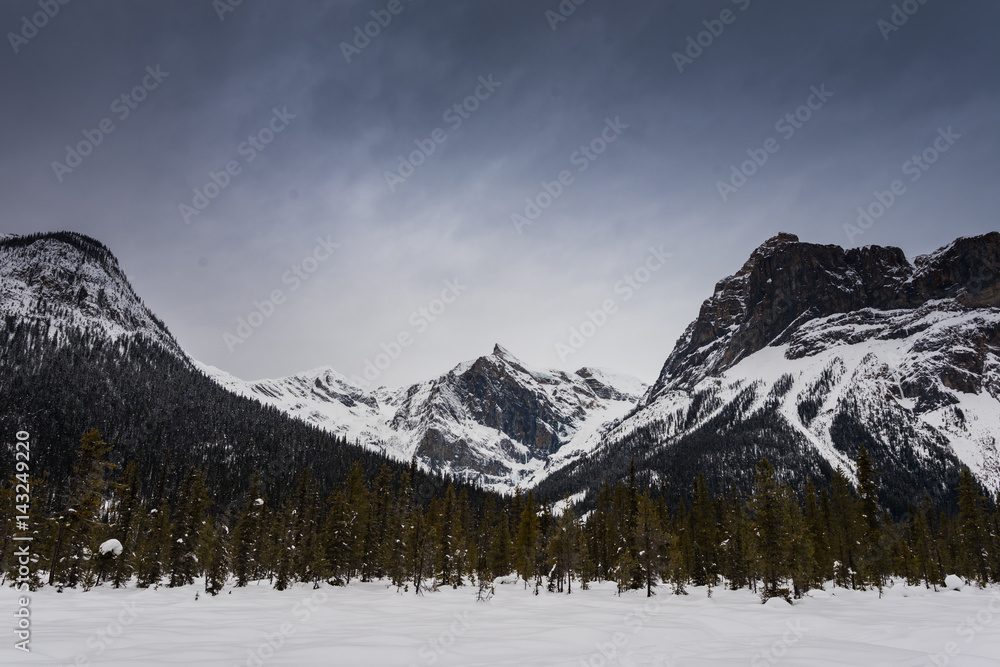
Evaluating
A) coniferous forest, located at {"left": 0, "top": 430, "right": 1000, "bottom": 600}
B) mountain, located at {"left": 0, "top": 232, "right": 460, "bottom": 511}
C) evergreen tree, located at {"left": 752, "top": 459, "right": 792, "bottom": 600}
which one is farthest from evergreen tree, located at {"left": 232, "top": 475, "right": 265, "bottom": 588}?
mountain, located at {"left": 0, "top": 232, "right": 460, "bottom": 511}

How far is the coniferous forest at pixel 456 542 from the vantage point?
3622cm

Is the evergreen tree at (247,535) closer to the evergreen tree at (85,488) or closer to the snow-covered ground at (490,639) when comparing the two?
the evergreen tree at (85,488)

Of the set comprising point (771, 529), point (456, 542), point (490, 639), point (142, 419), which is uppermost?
point (142, 419)

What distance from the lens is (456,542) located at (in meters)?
53.9

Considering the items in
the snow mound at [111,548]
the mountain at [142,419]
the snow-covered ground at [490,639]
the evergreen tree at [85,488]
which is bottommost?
the snow mound at [111,548]

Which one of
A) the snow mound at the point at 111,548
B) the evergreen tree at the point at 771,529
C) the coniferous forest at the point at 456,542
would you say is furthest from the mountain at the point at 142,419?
the evergreen tree at the point at 771,529

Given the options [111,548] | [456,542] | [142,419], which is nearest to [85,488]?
[111,548]

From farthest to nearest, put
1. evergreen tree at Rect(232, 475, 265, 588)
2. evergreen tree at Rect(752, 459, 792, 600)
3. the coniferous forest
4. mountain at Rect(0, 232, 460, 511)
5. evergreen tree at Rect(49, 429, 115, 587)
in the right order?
mountain at Rect(0, 232, 460, 511) < evergreen tree at Rect(232, 475, 265, 588) < the coniferous forest < evergreen tree at Rect(752, 459, 792, 600) < evergreen tree at Rect(49, 429, 115, 587)

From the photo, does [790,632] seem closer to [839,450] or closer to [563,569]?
[563,569]

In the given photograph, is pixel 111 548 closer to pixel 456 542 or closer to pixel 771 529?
pixel 456 542

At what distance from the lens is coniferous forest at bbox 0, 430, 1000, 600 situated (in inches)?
1426

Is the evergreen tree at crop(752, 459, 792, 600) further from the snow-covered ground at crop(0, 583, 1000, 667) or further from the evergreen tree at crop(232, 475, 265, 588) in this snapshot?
the evergreen tree at crop(232, 475, 265, 588)

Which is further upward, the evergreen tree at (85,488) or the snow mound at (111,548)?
the evergreen tree at (85,488)

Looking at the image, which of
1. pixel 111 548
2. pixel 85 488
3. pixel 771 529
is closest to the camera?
pixel 85 488
